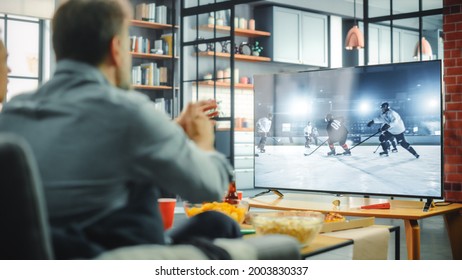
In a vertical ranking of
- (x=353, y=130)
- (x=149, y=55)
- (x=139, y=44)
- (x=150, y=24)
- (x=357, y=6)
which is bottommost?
(x=353, y=130)

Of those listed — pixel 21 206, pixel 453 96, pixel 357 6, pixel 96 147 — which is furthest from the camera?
pixel 357 6

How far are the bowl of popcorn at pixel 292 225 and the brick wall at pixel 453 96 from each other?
8.69 ft

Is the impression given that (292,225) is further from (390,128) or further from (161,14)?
(161,14)

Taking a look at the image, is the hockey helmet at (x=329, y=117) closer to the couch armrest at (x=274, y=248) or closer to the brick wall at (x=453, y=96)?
the brick wall at (x=453, y=96)

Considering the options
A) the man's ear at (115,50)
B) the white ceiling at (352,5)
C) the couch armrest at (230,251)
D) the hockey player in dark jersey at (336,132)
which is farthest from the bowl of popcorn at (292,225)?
the white ceiling at (352,5)

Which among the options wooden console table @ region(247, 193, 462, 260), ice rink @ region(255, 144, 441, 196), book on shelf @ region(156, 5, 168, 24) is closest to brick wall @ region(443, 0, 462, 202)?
wooden console table @ region(247, 193, 462, 260)

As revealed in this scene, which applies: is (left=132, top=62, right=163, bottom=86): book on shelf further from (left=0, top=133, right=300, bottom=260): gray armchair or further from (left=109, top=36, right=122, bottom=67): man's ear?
(left=0, top=133, right=300, bottom=260): gray armchair

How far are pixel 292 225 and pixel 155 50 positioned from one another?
6.04 meters

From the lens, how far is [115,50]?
1.10 metres

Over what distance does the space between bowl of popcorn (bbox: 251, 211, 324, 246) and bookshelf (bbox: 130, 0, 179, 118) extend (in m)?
5.76

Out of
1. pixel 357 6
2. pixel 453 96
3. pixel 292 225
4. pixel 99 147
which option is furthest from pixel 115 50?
pixel 357 6

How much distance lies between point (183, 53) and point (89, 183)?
6.23 m

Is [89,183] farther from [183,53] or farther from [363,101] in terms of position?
[183,53]

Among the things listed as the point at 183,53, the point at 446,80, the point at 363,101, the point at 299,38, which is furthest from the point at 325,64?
the point at 363,101
